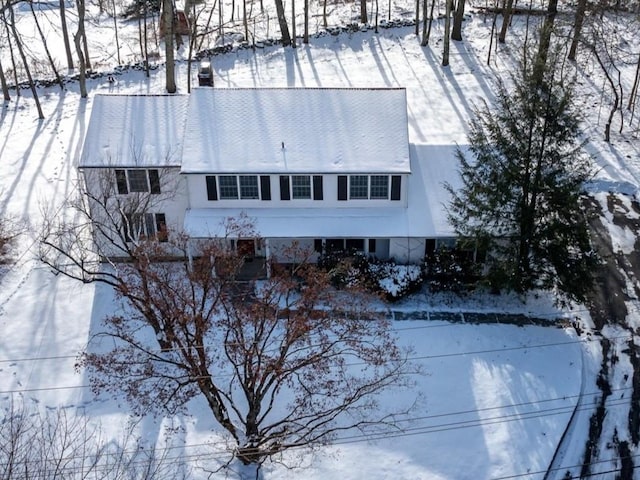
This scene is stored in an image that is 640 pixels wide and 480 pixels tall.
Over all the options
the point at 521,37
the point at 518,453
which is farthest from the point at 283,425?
the point at 521,37

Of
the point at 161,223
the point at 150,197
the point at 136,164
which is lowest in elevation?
the point at 161,223

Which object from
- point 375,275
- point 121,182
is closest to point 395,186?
point 375,275

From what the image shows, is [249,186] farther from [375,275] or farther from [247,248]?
[375,275]

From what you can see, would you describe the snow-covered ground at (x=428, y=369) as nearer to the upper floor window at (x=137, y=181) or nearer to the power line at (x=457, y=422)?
the power line at (x=457, y=422)

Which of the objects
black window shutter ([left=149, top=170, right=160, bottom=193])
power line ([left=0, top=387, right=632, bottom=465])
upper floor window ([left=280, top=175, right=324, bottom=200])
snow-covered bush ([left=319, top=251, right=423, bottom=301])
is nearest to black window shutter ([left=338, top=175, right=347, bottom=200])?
upper floor window ([left=280, top=175, right=324, bottom=200])

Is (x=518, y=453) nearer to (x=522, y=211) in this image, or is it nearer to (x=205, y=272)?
(x=522, y=211)
